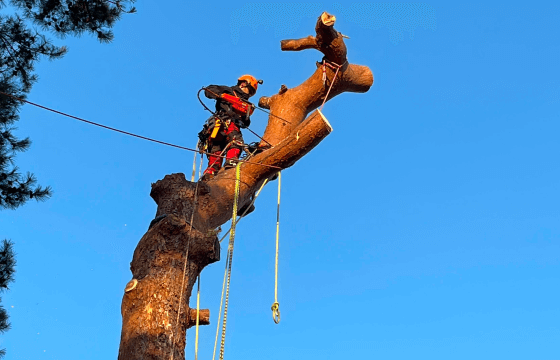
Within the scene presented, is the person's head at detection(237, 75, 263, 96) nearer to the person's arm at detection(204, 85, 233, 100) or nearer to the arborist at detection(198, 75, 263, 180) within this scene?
the arborist at detection(198, 75, 263, 180)

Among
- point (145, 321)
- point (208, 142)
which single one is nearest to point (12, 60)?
point (208, 142)

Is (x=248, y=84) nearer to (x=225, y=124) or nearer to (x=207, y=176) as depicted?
(x=225, y=124)

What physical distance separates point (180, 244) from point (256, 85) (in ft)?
8.51

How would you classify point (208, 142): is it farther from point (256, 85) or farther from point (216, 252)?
point (216, 252)

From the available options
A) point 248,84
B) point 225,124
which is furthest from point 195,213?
point 248,84

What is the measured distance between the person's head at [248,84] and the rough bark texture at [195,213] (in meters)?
0.64

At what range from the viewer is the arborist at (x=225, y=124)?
4605 mm

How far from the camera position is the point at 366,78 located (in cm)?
477

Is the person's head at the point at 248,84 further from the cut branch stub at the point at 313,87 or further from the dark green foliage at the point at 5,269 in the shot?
the dark green foliage at the point at 5,269

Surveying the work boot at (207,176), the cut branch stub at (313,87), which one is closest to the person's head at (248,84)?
the cut branch stub at (313,87)

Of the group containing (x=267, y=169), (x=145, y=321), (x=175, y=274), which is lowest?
(x=145, y=321)

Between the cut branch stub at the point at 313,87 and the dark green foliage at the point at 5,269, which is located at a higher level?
the cut branch stub at the point at 313,87

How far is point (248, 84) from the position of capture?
549cm

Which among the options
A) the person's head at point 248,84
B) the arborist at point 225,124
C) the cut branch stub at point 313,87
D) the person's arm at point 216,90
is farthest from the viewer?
the person's head at point 248,84
